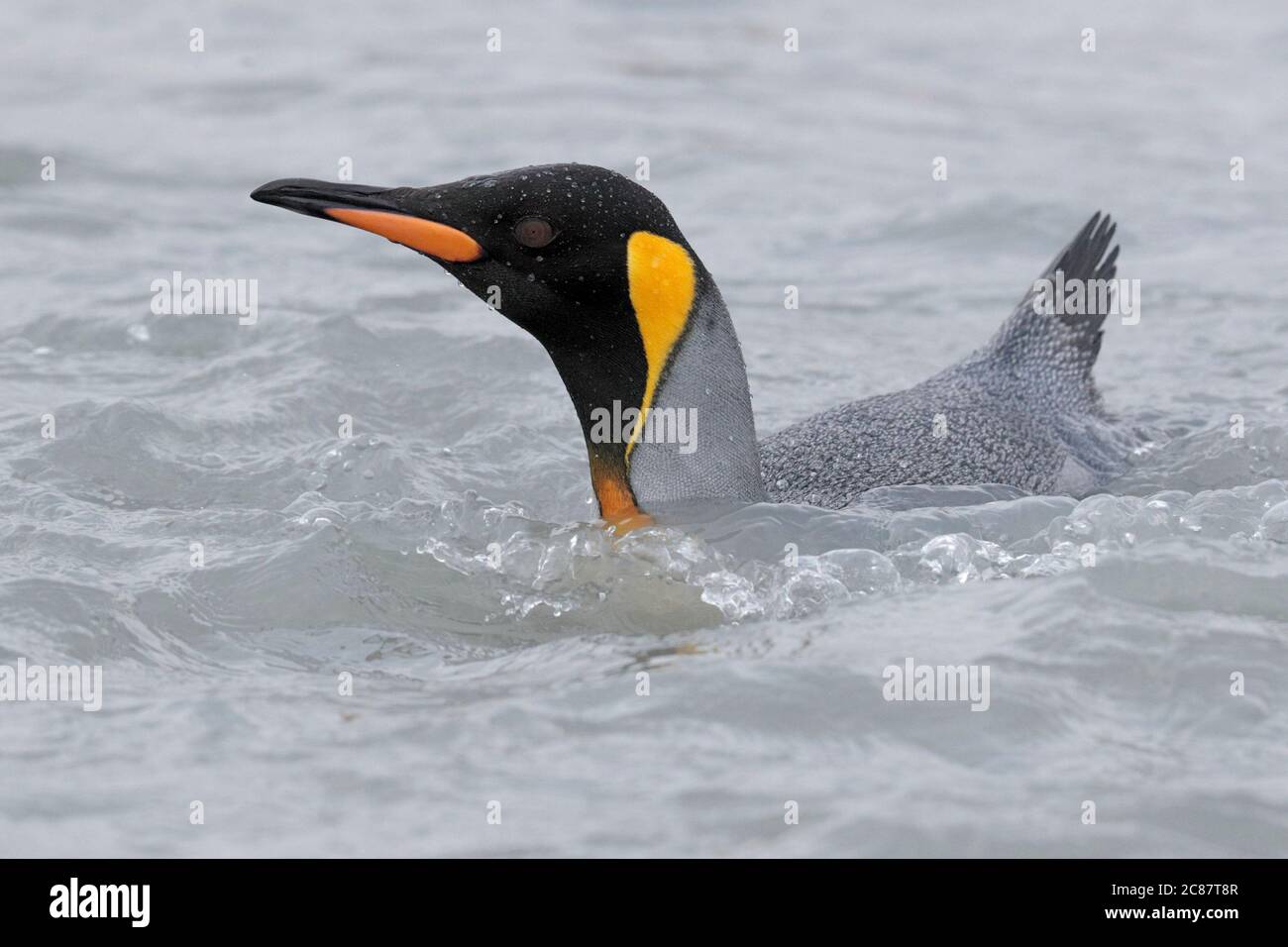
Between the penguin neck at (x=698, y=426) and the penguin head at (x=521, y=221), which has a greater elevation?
the penguin head at (x=521, y=221)

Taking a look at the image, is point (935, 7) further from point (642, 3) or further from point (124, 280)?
point (124, 280)

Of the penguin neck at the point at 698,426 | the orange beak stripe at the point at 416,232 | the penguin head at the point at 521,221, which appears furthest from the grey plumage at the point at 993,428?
the orange beak stripe at the point at 416,232

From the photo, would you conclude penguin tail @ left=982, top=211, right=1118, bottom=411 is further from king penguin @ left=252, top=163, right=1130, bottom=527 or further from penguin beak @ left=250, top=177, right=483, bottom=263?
penguin beak @ left=250, top=177, right=483, bottom=263

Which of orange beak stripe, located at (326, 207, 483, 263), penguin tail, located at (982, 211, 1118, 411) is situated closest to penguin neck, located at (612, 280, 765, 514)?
orange beak stripe, located at (326, 207, 483, 263)

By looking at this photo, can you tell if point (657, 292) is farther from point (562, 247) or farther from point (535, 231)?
point (535, 231)

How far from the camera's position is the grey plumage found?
24.4ft

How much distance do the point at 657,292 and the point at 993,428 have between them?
2.20 metres

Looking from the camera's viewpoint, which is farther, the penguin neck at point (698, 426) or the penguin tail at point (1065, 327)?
the penguin tail at point (1065, 327)

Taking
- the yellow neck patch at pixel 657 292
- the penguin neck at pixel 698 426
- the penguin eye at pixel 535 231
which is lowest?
the penguin neck at pixel 698 426

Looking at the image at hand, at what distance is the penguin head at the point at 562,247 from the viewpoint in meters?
6.11

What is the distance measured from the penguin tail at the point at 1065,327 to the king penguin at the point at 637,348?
945 millimetres

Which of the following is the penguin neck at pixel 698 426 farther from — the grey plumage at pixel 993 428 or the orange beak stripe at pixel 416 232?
the orange beak stripe at pixel 416 232

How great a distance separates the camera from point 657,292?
6285 millimetres

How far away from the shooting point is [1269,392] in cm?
1038
